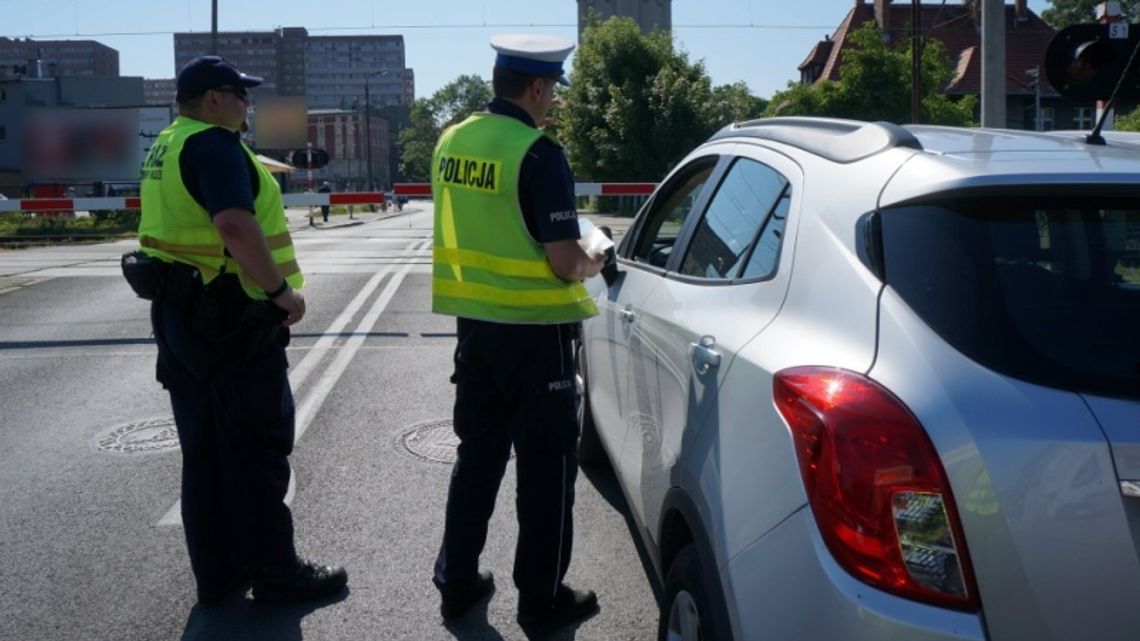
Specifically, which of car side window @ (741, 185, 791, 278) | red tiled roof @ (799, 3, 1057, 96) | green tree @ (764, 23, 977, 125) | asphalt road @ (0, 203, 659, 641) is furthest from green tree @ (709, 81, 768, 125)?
car side window @ (741, 185, 791, 278)

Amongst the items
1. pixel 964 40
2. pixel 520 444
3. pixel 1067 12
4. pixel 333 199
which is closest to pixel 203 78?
pixel 520 444

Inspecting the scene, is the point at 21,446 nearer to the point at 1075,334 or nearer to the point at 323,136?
the point at 1075,334

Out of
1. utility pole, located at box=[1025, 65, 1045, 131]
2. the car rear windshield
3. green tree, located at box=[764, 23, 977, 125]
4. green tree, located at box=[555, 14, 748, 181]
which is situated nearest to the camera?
the car rear windshield

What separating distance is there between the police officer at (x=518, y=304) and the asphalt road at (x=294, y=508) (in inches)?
14.6

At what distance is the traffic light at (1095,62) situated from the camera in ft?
12.0

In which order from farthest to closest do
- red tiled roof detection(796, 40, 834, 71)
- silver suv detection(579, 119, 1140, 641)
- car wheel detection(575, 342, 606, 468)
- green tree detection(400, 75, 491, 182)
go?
green tree detection(400, 75, 491, 182)
red tiled roof detection(796, 40, 834, 71)
car wheel detection(575, 342, 606, 468)
silver suv detection(579, 119, 1140, 641)

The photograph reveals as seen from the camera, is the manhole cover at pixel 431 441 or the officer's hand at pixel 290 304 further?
the manhole cover at pixel 431 441

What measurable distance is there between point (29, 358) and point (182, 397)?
20.8 ft

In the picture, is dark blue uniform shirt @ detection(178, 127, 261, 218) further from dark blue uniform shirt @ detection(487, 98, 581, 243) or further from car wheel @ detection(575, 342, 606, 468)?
car wheel @ detection(575, 342, 606, 468)

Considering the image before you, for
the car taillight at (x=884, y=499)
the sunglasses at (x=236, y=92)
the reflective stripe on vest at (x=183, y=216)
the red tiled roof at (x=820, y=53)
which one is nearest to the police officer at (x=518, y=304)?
the reflective stripe on vest at (x=183, y=216)

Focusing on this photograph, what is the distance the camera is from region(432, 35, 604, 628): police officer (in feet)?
11.8

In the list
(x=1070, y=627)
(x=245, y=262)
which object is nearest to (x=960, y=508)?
(x=1070, y=627)

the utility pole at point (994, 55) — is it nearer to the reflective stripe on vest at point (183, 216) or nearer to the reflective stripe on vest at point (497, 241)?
the reflective stripe on vest at point (497, 241)

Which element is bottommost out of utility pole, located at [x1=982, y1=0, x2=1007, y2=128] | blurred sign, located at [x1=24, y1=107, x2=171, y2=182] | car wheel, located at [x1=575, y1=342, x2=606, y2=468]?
car wheel, located at [x1=575, y1=342, x2=606, y2=468]
